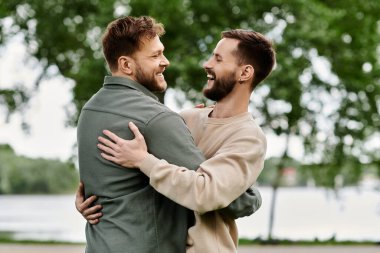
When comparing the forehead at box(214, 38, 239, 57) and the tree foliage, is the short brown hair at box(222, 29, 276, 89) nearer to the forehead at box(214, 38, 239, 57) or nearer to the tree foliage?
the forehead at box(214, 38, 239, 57)

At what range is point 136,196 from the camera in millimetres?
3100

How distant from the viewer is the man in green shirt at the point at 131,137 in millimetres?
3074

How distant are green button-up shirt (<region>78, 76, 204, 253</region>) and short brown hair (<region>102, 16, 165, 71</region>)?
0.13m

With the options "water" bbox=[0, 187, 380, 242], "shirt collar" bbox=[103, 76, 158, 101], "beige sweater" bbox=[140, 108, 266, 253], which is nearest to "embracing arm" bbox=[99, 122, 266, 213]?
"beige sweater" bbox=[140, 108, 266, 253]

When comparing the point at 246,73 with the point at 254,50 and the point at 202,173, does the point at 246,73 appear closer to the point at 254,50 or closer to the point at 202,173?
the point at 254,50

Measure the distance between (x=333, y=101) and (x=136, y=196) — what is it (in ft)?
50.3

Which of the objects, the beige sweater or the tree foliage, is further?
the tree foliage

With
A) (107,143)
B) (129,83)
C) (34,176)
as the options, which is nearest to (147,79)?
(129,83)

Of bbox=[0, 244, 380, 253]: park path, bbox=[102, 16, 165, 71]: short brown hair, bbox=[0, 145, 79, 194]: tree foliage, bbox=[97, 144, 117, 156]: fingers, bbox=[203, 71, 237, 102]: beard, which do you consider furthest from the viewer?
bbox=[0, 145, 79, 194]: tree foliage

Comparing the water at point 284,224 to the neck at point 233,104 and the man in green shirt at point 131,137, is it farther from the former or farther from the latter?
the man in green shirt at point 131,137

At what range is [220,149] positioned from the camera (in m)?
3.19

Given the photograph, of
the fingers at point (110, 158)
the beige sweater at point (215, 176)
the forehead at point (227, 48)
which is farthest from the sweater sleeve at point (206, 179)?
the forehead at point (227, 48)

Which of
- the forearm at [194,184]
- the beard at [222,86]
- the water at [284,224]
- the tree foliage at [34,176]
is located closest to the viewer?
the forearm at [194,184]

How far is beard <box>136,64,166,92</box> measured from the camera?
3.26m
